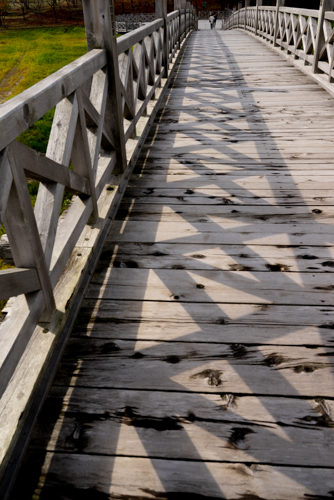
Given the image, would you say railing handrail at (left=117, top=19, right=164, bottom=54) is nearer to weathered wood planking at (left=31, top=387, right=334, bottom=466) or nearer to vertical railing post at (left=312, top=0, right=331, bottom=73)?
weathered wood planking at (left=31, top=387, right=334, bottom=466)

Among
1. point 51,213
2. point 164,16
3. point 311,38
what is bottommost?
point 51,213

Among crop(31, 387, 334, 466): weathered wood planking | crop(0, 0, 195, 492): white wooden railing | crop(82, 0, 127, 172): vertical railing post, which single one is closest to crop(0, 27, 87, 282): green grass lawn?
crop(82, 0, 127, 172): vertical railing post

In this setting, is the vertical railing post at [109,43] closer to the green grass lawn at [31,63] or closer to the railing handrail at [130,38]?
the railing handrail at [130,38]

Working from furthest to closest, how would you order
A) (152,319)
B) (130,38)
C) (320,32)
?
(320,32) → (130,38) → (152,319)

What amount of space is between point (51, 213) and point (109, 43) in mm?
1518

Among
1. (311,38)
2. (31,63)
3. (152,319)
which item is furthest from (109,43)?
(31,63)

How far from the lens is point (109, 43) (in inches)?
101

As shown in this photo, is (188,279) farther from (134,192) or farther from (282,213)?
(134,192)

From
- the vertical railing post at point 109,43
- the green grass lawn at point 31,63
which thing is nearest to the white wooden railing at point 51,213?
the vertical railing post at point 109,43

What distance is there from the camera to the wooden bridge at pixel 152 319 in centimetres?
129

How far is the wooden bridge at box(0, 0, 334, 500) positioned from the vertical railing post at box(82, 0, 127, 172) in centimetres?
1

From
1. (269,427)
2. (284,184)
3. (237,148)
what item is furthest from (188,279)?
(237,148)

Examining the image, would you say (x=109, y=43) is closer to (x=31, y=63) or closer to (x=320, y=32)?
(x=320, y=32)

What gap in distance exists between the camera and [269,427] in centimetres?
141
